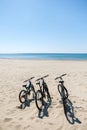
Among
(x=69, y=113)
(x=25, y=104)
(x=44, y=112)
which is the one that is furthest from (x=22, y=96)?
(x=69, y=113)

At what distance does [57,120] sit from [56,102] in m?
2.00

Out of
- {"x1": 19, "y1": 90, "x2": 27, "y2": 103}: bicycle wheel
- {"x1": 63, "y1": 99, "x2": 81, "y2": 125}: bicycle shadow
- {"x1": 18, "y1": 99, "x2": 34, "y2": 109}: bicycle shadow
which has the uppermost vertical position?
{"x1": 19, "y1": 90, "x2": 27, "y2": 103}: bicycle wheel

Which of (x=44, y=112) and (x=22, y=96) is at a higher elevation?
(x=22, y=96)

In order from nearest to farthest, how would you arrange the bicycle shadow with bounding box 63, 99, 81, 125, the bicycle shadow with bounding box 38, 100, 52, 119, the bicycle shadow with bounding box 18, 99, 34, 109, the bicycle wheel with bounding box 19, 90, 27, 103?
the bicycle shadow with bounding box 63, 99, 81, 125
the bicycle shadow with bounding box 38, 100, 52, 119
the bicycle shadow with bounding box 18, 99, 34, 109
the bicycle wheel with bounding box 19, 90, 27, 103

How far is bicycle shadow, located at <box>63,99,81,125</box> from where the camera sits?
226 inches

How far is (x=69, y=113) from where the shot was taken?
6.41m

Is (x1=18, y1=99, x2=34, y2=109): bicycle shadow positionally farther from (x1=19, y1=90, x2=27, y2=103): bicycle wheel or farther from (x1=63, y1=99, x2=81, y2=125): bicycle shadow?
(x1=63, y1=99, x2=81, y2=125): bicycle shadow

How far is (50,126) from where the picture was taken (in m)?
5.33

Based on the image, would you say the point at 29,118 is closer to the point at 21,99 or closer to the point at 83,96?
the point at 21,99

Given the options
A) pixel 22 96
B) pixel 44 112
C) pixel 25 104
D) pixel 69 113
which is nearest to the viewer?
pixel 69 113

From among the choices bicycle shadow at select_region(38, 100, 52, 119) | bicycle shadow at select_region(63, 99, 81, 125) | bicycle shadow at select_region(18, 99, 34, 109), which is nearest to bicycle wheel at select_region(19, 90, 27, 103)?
bicycle shadow at select_region(18, 99, 34, 109)

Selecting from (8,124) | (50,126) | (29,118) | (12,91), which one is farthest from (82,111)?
(12,91)

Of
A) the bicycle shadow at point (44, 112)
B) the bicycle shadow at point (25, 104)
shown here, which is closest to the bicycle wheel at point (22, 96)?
the bicycle shadow at point (25, 104)

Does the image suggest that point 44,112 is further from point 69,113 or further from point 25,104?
point 25,104
